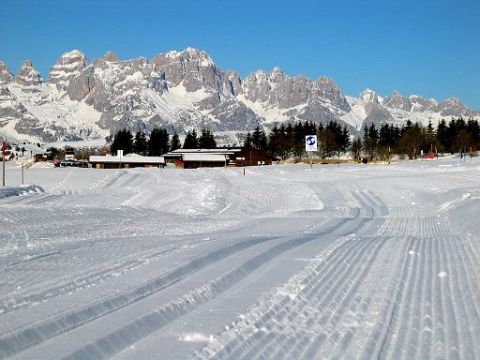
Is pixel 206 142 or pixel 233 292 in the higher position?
pixel 206 142

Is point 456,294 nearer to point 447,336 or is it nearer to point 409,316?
point 409,316

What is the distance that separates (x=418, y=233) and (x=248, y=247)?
7.47 m

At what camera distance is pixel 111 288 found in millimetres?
8523

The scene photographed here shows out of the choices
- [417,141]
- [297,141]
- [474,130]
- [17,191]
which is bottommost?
[17,191]

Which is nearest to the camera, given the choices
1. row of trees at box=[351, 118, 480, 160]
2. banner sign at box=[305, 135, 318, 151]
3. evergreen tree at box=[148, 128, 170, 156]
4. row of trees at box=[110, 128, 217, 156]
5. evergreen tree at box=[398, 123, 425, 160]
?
banner sign at box=[305, 135, 318, 151]

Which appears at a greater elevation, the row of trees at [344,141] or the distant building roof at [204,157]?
the row of trees at [344,141]

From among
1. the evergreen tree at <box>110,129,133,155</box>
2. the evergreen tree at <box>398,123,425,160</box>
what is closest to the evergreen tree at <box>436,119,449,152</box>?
the evergreen tree at <box>398,123,425,160</box>

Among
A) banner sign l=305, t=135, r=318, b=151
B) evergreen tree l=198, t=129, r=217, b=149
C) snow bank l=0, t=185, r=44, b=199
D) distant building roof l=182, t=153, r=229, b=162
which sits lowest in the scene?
snow bank l=0, t=185, r=44, b=199

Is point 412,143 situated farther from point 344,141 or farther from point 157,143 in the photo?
point 157,143

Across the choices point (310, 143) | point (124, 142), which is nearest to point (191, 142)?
point (124, 142)

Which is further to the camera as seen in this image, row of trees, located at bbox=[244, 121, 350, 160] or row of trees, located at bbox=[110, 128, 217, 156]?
row of trees, located at bbox=[110, 128, 217, 156]

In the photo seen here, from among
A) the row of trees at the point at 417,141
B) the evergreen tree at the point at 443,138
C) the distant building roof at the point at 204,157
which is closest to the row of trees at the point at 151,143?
the distant building roof at the point at 204,157

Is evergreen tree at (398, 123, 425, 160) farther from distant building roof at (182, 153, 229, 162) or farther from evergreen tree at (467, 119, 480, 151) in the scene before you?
distant building roof at (182, 153, 229, 162)

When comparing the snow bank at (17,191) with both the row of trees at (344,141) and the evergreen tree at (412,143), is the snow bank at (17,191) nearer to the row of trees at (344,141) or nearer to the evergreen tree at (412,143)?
the row of trees at (344,141)
